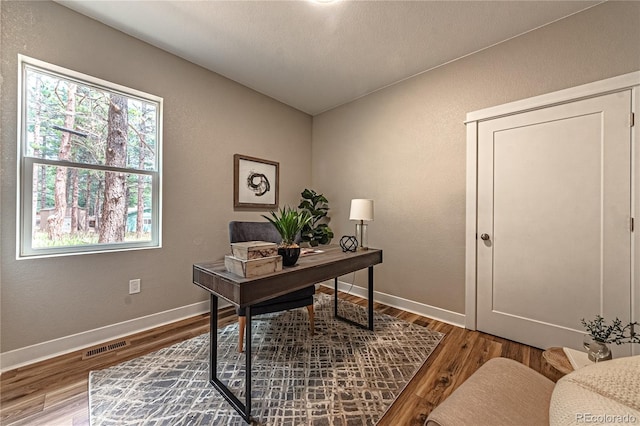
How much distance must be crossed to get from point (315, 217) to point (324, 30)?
220 cm

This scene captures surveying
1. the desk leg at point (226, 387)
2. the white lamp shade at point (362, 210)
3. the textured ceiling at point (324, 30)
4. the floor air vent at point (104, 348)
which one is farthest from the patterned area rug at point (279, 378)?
the textured ceiling at point (324, 30)

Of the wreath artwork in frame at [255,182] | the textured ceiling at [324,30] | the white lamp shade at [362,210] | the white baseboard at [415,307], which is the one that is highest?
the textured ceiling at [324,30]

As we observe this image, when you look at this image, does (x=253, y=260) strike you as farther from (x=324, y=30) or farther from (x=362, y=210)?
(x=324, y=30)

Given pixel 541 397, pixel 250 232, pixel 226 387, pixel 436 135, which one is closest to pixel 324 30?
pixel 436 135

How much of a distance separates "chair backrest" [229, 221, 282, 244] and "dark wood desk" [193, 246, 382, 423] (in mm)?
Answer: 687

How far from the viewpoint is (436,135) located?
8.74 ft

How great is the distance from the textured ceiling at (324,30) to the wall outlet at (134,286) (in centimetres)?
223

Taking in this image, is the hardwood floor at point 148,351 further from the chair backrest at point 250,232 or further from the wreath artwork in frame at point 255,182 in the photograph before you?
the wreath artwork in frame at point 255,182

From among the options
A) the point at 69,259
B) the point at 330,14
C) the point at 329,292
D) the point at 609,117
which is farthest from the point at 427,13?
the point at 69,259

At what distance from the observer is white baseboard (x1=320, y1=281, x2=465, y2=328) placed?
254 cm

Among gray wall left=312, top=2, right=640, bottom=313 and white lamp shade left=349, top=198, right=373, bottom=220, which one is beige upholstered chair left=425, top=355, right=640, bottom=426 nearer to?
white lamp shade left=349, top=198, right=373, bottom=220

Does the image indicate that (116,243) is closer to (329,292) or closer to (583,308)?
(329,292)

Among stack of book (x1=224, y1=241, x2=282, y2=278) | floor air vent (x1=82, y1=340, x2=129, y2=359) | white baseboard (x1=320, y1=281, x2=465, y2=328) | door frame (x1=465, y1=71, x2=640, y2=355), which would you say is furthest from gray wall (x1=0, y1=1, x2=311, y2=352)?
door frame (x1=465, y1=71, x2=640, y2=355)

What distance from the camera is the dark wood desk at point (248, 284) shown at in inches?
51.1
